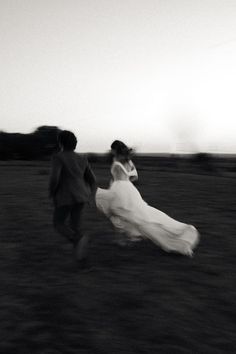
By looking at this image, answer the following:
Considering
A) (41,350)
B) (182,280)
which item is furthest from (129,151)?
(41,350)

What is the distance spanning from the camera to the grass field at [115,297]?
4625 millimetres

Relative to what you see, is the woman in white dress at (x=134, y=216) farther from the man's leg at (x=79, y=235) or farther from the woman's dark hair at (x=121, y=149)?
the man's leg at (x=79, y=235)

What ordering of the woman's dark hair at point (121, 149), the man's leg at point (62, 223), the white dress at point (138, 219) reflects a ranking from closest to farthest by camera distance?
the man's leg at point (62, 223) → the white dress at point (138, 219) → the woman's dark hair at point (121, 149)

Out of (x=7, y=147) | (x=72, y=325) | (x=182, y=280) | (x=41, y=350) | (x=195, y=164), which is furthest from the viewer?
(x=7, y=147)

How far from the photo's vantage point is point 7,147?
3595 inches

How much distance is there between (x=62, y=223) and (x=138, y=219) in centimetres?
163

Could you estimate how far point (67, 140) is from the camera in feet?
22.6

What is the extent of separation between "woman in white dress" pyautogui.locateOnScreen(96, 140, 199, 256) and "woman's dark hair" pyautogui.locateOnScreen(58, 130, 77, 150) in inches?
61.7

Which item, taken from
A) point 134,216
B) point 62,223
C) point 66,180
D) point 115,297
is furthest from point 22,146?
point 115,297

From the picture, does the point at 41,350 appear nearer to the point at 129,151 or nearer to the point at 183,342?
the point at 183,342

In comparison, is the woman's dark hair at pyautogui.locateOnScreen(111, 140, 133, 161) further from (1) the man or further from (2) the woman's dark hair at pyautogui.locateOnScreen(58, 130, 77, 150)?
(2) the woman's dark hair at pyautogui.locateOnScreen(58, 130, 77, 150)

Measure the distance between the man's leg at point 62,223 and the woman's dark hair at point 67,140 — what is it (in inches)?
31.4

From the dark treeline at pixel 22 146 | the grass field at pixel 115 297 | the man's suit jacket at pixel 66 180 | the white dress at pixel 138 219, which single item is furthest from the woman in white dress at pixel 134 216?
the dark treeline at pixel 22 146

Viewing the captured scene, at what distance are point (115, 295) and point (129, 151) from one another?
2927 mm
